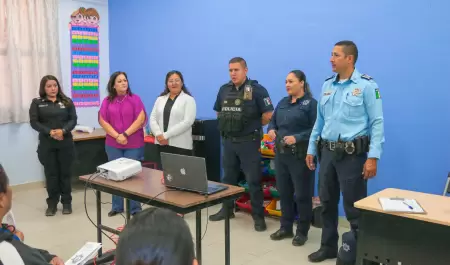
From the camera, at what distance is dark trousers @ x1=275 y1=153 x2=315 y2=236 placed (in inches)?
151

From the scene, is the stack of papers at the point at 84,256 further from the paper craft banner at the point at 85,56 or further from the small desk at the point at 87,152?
the paper craft banner at the point at 85,56

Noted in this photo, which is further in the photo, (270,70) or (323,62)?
(270,70)

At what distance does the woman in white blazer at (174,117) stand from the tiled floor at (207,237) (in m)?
0.78

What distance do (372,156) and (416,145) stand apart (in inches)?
40.4

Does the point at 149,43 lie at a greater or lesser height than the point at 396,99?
greater

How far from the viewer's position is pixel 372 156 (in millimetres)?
3053

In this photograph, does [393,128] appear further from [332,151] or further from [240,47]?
[240,47]

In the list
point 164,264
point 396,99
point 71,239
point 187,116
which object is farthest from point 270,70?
point 164,264

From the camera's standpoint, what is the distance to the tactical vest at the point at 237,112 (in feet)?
13.6

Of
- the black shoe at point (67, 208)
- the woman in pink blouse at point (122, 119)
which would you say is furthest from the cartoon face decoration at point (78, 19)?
the black shoe at point (67, 208)

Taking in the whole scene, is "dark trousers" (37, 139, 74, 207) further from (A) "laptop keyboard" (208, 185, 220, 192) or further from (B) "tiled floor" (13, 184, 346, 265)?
(A) "laptop keyboard" (208, 185, 220, 192)

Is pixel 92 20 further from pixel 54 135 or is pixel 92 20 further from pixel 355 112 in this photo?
pixel 355 112

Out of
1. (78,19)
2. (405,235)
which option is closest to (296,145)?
(405,235)

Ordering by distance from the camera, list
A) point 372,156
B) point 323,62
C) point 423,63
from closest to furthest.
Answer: point 372,156
point 423,63
point 323,62
